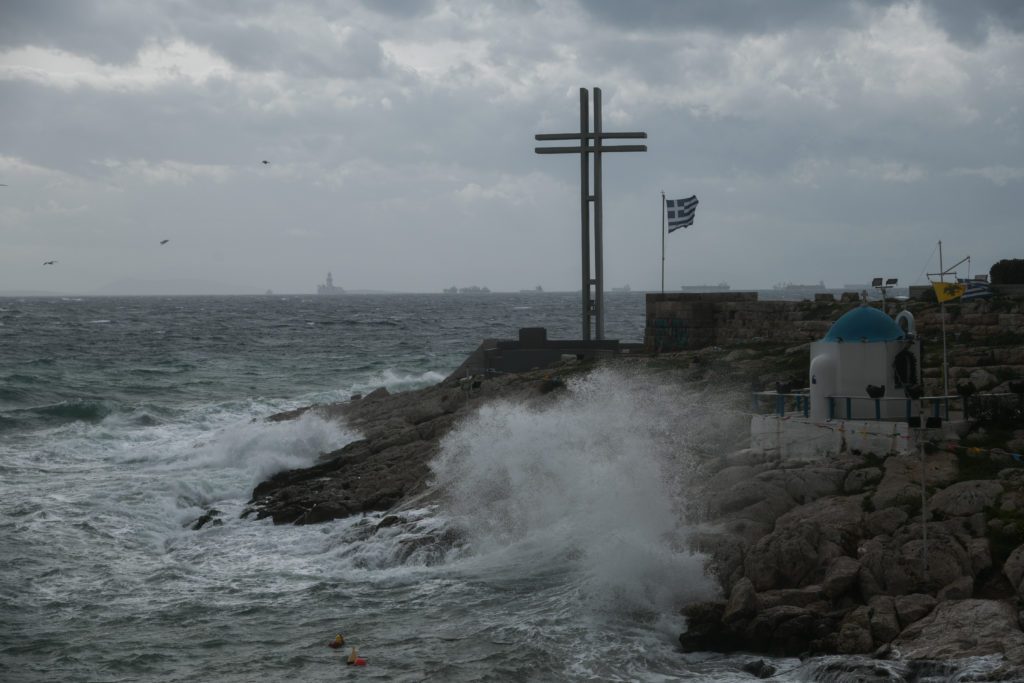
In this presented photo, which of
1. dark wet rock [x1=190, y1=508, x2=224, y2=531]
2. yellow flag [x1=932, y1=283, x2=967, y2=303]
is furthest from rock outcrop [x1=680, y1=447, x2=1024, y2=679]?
dark wet rock [x1=190, y1=508, x2=224, y2=531]

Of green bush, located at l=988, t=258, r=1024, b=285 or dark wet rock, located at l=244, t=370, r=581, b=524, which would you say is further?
green bush, located at l=988, t=258, r=1024, b=285

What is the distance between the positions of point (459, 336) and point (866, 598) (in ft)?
208

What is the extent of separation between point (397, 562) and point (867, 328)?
7.41 metres

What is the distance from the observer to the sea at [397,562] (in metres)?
11.9

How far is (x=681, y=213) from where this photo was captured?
96.2ft

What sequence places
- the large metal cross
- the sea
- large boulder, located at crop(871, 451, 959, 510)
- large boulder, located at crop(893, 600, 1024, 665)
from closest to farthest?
large boulder, located at crop(893, 600, 1024, 665) → the sea → large boulder, located at crop(871, 451, 959, 510) → the large metal cross

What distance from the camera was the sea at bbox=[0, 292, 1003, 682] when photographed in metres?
11.9

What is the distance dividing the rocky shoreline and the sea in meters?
0.34

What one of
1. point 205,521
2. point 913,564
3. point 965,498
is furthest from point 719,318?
point 913,564

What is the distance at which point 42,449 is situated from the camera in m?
27.1

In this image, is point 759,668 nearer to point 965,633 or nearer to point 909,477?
point 965,633

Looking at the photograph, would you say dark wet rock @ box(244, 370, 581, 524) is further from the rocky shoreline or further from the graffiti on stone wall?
the graffiti on stone wall

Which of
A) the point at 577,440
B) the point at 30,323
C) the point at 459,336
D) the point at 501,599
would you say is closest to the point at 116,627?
the point at 501,599

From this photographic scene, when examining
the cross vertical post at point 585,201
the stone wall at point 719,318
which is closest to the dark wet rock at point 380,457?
the cross vertical post at point 585,201
